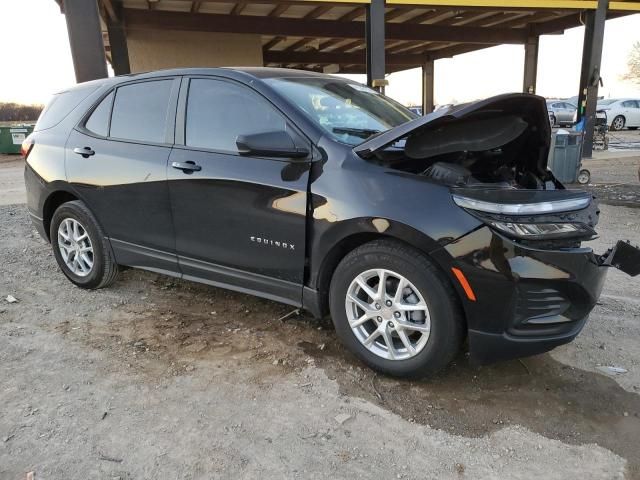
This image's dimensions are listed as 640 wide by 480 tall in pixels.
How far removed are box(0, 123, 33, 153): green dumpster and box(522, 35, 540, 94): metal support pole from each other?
1882 cm

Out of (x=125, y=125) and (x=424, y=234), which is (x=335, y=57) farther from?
(x=424, y=234)

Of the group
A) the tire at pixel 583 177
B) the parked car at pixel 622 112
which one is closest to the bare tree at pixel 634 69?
the parked car at pixel 622 112

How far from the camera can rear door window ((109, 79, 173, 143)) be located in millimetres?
3606

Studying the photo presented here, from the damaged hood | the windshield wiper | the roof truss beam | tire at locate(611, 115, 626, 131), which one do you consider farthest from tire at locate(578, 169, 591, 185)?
tire at locate(611, 115, 626, 131)

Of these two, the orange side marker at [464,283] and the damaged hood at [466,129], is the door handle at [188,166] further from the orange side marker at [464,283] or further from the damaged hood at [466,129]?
the orange side marker at [464,283]

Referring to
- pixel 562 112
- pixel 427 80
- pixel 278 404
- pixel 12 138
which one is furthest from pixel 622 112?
pixel 278 404

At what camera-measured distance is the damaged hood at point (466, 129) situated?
8.59ft

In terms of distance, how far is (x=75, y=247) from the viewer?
4270 millimetres

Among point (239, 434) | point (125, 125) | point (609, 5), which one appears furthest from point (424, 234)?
point (609, 5)

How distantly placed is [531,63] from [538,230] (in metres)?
17.5

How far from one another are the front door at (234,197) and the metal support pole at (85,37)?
19.1 ft

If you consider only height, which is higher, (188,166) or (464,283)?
(188,166)

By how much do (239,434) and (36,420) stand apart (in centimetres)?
107

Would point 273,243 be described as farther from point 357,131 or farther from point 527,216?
point 527,216
